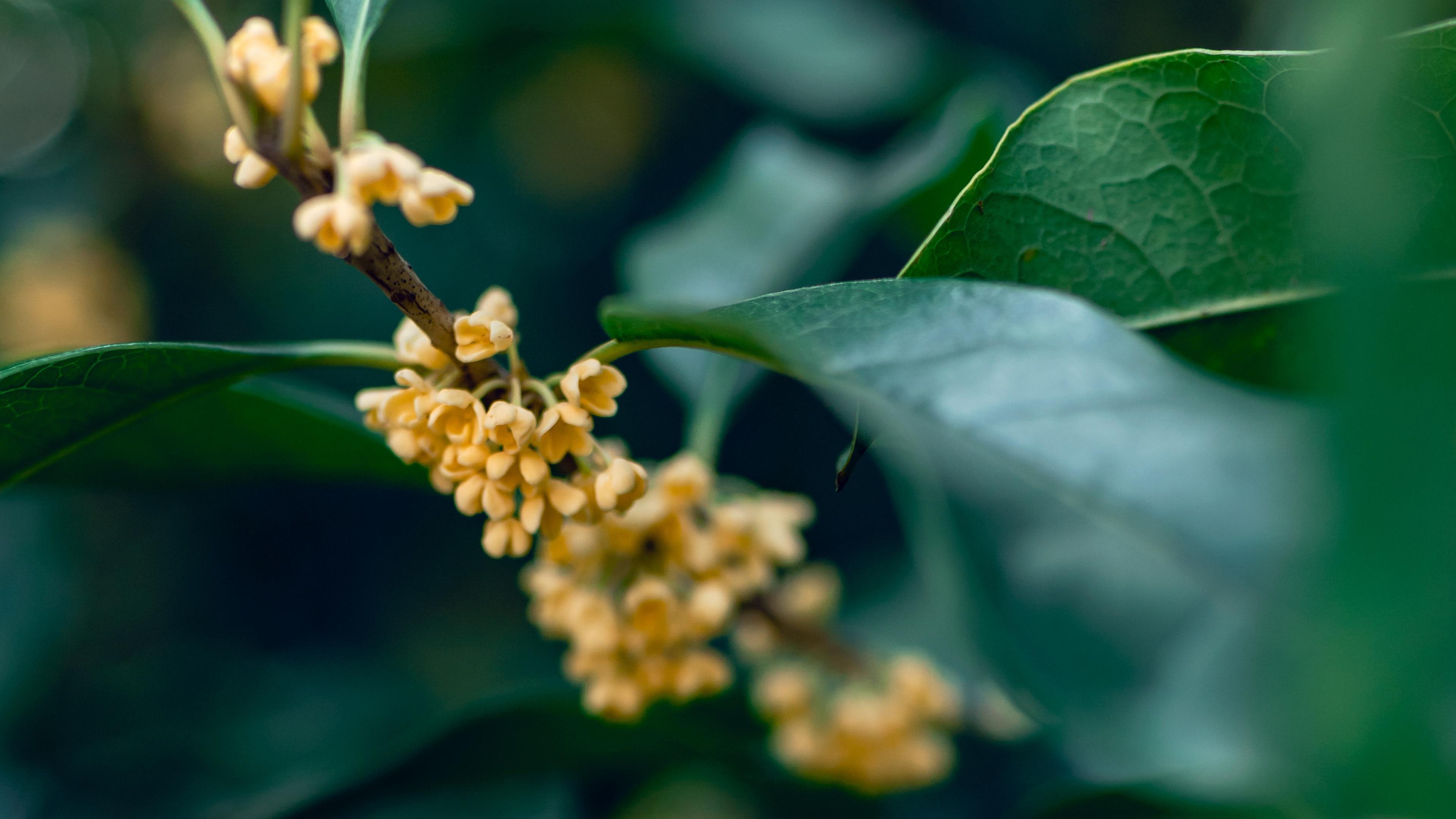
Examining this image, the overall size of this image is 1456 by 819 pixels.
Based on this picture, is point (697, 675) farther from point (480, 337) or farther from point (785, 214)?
point (785, 214)

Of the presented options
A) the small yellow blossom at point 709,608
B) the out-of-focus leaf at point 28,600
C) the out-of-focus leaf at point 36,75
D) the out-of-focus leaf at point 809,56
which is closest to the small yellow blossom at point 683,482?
the small yellow blossom at point 709,608

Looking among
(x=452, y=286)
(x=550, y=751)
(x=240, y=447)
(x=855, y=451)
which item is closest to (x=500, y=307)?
(x=855, y=451)

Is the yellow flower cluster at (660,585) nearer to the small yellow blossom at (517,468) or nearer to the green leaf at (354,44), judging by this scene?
the small yellow blossom at (517,468)

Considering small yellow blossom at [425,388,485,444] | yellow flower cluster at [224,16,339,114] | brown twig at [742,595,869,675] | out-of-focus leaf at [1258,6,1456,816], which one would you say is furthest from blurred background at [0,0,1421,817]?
out-of-focus leaf at [1258,6,1456,816]

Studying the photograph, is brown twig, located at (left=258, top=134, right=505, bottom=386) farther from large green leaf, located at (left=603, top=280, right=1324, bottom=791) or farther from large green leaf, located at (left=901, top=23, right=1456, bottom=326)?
large green leaf, located at (left=901, top=23, right=1456, bottom=326)

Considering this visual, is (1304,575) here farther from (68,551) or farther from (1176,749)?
(68,551)

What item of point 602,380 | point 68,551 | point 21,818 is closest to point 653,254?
point 602,380
